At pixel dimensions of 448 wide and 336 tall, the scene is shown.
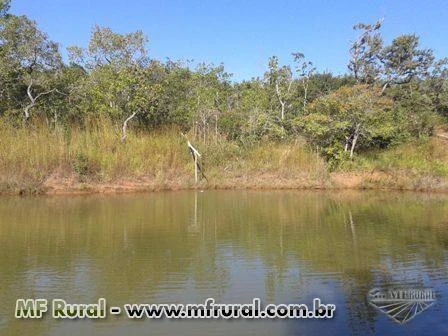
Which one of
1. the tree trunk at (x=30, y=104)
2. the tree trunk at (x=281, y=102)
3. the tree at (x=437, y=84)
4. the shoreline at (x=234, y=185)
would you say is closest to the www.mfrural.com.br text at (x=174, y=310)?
the shoreline at (x=234, y=185)

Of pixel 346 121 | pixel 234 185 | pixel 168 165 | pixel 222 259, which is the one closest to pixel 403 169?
pixel 346 121

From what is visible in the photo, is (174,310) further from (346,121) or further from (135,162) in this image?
(346,121)

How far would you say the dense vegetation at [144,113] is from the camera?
→ 1530 centimetres

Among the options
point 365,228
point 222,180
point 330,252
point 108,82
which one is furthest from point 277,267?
point 108,82

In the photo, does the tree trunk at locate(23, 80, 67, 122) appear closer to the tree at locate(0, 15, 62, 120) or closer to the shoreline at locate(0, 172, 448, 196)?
the tree at locate(0, 15, 62, 120)

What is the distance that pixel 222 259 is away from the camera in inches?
275

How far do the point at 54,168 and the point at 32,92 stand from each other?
3885mm

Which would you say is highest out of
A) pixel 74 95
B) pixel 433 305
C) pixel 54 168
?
pixel 74 95

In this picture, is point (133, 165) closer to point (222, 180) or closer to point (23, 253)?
point (222, 180)

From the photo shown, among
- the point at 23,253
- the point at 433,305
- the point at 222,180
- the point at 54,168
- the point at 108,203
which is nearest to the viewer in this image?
the point at 433,305

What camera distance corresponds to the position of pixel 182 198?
13391 mm

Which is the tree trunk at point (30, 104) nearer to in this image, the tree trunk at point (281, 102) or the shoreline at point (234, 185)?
the shoreline at point (234, 185)

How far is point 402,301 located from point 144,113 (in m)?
13.6

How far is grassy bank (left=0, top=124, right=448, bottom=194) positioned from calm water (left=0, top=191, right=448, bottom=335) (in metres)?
2.15
